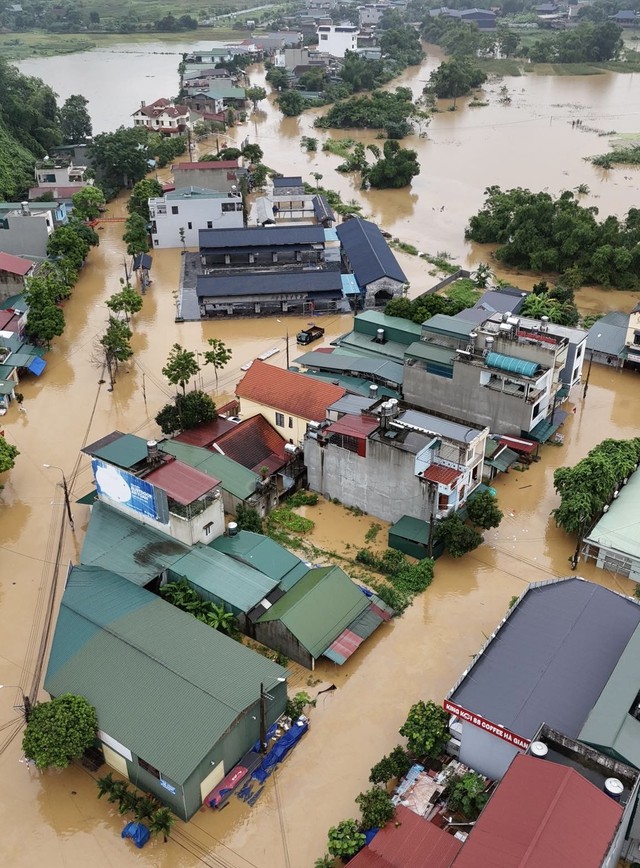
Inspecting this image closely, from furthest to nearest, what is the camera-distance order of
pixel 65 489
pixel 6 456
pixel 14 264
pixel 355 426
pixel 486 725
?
1. pixel 14 264
2. pixel 6 456
3. pixel 355 426
4. pixel 65 489
5. pixel 486 725

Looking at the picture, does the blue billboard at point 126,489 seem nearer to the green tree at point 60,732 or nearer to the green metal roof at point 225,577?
the green metal roof at point 225,577

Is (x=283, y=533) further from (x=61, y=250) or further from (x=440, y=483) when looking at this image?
(x=61, y=250)

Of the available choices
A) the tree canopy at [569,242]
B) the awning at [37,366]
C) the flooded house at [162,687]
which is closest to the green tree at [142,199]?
Answer: the awning at [37,366]

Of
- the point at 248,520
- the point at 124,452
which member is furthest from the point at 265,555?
the point at 124,452

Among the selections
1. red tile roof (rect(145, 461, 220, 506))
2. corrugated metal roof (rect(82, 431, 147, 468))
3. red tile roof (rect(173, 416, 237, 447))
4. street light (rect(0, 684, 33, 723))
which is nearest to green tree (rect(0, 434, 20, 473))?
corrugated metal roof (rect(82, 431, 147, 468))

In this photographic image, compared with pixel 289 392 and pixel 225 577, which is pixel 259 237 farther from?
pixel 225 577

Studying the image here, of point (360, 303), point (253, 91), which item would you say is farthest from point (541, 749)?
point (253, 91)
